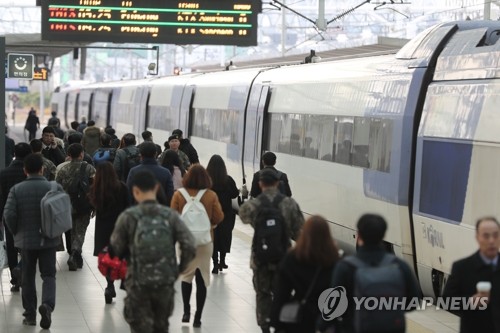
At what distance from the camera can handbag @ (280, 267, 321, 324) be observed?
801cm

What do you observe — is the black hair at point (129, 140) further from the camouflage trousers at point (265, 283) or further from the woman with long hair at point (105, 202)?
the camouflage trousers at point (265, 283)

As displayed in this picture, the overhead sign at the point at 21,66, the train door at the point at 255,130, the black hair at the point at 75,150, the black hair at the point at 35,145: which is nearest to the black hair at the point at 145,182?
the black hair at the point at 35,145

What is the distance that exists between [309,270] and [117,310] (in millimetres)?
5753

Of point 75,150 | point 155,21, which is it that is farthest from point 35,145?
point 155,21

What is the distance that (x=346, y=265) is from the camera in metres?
7.60

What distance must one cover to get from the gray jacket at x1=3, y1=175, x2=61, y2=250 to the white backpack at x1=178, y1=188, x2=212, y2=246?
1.30 m

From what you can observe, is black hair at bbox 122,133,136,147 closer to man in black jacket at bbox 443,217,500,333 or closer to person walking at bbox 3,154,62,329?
person walking at bbox 3,154,62,329

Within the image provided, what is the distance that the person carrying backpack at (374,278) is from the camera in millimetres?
7473

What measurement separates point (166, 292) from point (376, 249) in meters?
2.27

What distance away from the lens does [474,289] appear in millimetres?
8148

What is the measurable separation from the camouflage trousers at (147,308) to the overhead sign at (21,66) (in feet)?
76.8

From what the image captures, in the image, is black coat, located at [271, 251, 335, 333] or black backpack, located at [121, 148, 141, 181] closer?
black coat, located at [271, 251, 335, 333]

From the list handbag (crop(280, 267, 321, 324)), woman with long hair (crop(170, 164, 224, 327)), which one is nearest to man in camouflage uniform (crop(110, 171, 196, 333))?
handbag (crop(280, 267, 321, 324))

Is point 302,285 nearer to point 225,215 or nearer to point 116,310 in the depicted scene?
point 116,310
